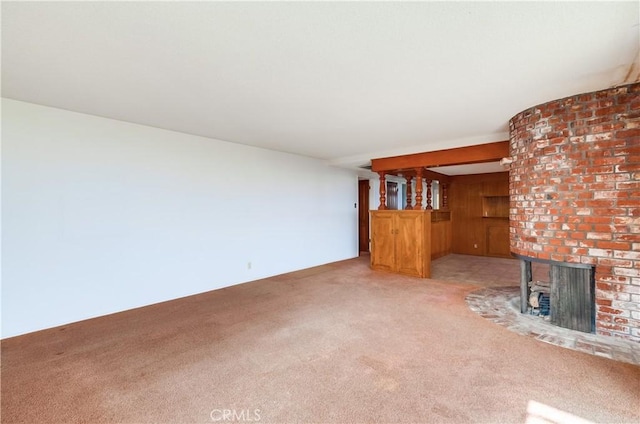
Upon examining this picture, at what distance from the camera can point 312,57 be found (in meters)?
2.00

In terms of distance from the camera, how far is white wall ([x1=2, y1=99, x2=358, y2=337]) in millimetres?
2854

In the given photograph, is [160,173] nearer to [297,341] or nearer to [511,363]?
[297,341]

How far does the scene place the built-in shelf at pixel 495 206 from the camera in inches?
277

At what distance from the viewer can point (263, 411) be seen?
1739 mm

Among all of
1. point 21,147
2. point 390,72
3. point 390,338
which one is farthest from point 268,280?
point 390,72

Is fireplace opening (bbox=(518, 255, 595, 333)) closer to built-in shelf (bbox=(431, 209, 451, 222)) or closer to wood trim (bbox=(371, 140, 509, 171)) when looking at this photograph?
wood trim (bbox=(371, 140, 509, 171))

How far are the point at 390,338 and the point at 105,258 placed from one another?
10.8 ft

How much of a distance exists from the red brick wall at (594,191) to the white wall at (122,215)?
12.5 ft

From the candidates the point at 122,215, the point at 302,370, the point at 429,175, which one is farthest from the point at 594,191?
the point at 122,215

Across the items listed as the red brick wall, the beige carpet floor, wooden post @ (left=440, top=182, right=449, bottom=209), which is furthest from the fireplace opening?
wooden post @ (left=440, top=182, right=449, bottom=209)

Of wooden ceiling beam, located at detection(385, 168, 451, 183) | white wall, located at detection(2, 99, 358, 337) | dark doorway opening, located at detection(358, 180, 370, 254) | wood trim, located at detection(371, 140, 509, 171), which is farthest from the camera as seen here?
dark doorway opening, located at detection(358, 180, 370, 254)

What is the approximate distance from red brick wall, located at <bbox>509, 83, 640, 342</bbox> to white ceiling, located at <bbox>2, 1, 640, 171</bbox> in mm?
224

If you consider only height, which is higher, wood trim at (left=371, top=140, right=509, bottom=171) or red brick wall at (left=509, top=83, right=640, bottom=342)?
wood trim at (left=371, top=140, right=509, bottom=171)

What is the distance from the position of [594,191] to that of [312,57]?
9.24 ft
